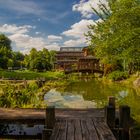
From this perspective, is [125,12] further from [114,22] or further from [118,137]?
[118,137]

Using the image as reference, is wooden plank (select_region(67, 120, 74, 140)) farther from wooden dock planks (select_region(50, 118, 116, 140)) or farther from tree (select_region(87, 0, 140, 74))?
tree (select_region(87, 0, 140, 74))

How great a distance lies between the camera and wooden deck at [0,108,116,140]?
349 inches

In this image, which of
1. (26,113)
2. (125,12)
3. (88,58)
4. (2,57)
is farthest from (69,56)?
(26,113)

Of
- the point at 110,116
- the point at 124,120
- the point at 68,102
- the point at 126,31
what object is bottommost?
the point at 68,102

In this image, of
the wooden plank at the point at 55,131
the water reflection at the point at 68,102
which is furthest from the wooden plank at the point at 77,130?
the water reflection at the point at 68,102

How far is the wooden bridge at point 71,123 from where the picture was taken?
29.1ft

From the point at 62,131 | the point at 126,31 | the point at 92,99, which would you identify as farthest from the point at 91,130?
the point at 92,99

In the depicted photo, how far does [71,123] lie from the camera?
10688 millimetres

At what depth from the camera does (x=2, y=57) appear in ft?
233

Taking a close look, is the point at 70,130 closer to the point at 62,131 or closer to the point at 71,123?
the point at 62,131

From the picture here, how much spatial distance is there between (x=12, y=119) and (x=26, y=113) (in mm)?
1217

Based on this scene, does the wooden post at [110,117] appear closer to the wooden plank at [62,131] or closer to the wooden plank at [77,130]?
the wooden plank at [77,130]

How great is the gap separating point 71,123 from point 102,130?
4.93 feet

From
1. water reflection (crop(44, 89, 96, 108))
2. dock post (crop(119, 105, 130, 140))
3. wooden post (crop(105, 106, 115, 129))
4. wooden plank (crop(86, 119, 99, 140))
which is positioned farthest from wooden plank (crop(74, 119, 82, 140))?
water reflection (crop(44, 89, 96, 108))
